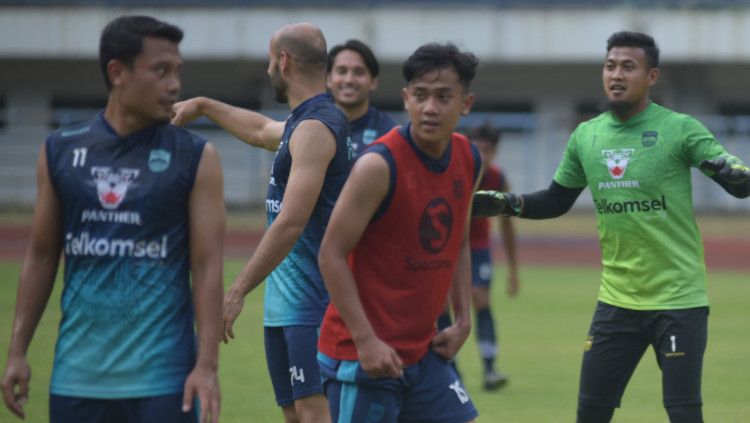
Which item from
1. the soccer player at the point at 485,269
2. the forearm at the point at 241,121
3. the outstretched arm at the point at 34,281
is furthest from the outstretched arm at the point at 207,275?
the soccer player at the point at 485,269

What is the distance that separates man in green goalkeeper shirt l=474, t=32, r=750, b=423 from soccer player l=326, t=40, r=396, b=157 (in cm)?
167

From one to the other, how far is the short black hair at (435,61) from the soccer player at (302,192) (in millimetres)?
820

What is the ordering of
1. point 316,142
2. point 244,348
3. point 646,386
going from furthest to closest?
1. point 244,348
2. point 646,386
3. point 316,142

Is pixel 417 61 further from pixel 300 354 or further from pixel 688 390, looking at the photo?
pixel 688 390

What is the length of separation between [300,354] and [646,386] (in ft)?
19.9

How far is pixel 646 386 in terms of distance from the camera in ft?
38.3

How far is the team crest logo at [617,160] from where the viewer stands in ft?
23.2

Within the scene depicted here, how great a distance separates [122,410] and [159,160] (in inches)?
35.9

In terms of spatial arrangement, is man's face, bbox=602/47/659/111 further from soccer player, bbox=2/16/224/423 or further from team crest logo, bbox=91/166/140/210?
team crest logo, bbox=91/166/140/210

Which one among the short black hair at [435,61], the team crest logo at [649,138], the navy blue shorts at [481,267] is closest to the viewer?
the short black hair at [435,61]

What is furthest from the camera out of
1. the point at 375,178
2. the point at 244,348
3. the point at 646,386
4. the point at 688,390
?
the point at 244,348

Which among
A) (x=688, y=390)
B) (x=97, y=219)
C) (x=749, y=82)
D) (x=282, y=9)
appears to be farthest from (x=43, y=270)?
(x=749, y=82)

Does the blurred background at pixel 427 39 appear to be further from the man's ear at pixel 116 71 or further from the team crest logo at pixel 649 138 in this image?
the man's ear at pixel 116 71

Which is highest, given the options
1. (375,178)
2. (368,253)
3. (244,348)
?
(375,178)
